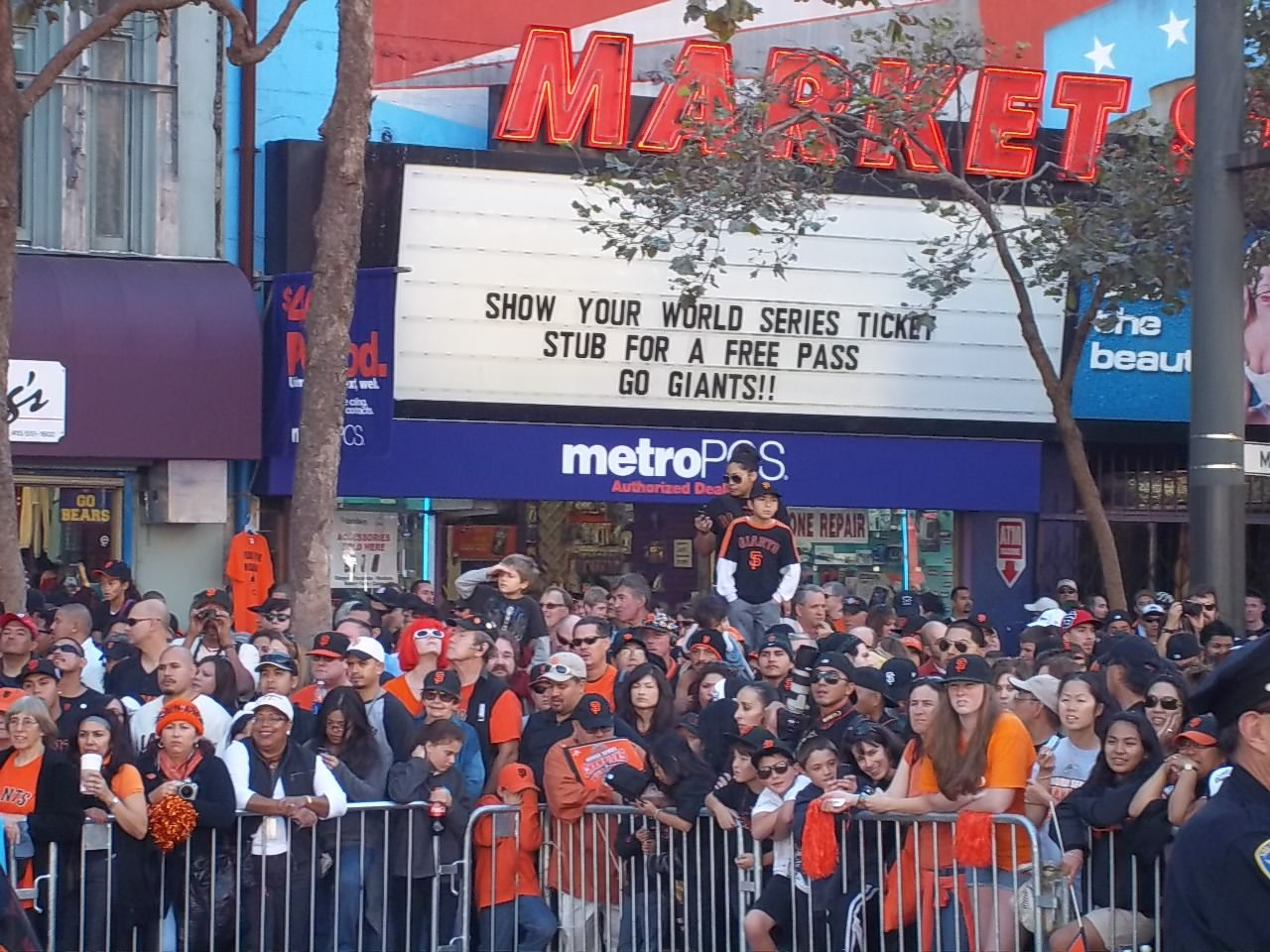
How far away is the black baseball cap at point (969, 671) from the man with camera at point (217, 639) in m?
4.65

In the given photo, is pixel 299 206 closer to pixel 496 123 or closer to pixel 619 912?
pixel 496 123

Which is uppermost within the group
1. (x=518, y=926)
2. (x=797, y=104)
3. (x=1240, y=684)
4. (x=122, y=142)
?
(x=797, y=104)

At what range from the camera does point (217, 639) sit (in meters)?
12.3

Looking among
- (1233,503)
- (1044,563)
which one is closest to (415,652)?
(1233,503)

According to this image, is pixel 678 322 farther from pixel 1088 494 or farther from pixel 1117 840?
pixel 1117 840

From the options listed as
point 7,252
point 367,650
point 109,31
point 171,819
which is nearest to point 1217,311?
point 367,650

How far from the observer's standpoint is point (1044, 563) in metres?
21.4

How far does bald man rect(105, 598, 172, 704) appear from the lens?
11188mm

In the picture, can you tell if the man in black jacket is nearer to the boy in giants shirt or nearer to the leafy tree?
the boy in giants shirt

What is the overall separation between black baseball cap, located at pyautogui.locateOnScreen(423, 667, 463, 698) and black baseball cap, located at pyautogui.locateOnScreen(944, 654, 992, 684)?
2.53 m

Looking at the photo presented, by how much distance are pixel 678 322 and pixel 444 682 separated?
10412 millimetres

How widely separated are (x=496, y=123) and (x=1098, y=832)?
39.7 feet

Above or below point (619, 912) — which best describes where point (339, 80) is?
above

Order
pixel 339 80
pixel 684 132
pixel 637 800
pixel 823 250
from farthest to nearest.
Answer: pixel 823 250
pixel 684 132
pixel 339 80
pixel 637 800
